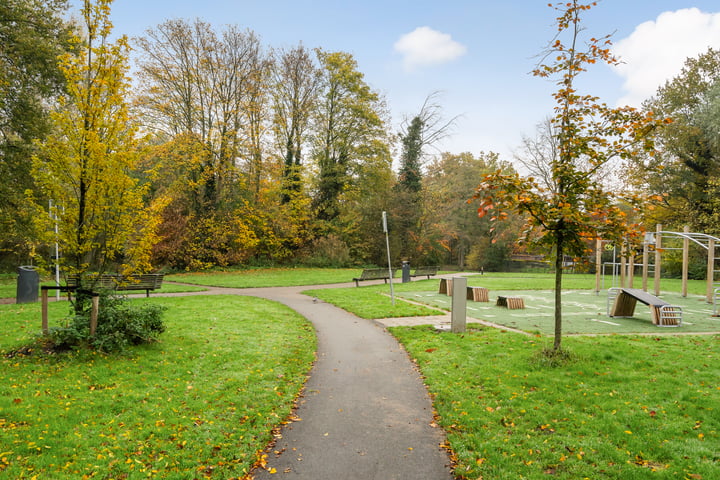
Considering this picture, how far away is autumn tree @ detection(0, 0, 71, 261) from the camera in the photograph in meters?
14.4

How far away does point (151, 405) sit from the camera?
4.96m

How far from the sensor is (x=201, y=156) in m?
27.4

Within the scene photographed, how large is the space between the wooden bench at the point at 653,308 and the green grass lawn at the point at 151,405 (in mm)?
8748

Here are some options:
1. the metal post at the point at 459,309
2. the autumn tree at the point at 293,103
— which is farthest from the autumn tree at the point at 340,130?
the metal post at the point at 459,309

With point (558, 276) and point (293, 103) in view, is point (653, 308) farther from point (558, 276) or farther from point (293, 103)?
Answer: point (293, 103)

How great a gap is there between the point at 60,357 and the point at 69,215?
7.50 feet

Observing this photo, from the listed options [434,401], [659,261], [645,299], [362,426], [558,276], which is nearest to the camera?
[362,426]

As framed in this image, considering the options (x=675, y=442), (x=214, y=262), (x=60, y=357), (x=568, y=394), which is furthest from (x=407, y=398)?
(x=214, y=262)

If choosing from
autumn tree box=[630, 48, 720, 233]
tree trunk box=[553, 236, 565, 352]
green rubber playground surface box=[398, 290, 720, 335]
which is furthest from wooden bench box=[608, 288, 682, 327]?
autumn tree box=[630, 48, 720, 233]

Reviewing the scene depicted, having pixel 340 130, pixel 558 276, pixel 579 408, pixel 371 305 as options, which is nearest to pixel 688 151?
pixel 340 130

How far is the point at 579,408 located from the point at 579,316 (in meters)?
7.88

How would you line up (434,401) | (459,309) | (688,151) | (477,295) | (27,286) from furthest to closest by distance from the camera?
(688,151), (477,295), (27,286), (459,309), (434,401)

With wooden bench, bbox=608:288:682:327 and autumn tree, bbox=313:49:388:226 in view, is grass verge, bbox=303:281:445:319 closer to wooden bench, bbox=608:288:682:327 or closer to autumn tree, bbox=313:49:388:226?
wooden bench, bbox=608:288:682:327

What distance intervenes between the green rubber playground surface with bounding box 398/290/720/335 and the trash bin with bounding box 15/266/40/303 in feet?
38.8
